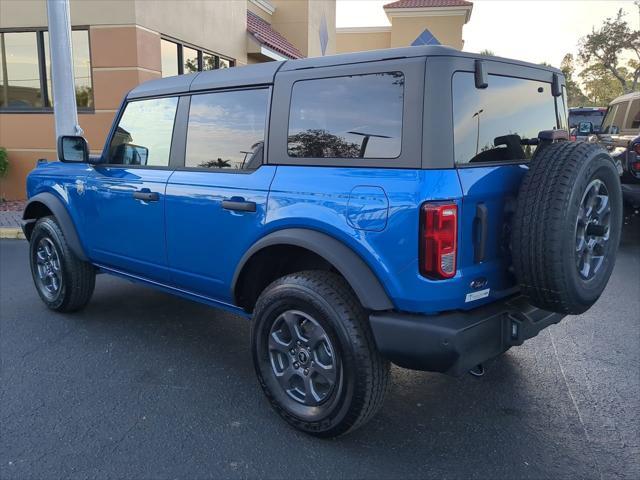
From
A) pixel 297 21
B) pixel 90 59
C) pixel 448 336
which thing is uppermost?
pixel 297 21

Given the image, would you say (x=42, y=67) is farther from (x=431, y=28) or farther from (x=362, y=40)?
(x=362, y=40)

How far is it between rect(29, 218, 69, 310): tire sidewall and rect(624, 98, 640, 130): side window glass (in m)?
8.77

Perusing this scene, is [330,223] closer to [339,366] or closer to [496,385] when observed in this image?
[339,366]

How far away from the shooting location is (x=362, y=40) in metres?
26.0

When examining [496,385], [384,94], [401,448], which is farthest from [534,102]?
[401,448]

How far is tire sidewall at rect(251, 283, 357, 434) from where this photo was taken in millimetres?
2729

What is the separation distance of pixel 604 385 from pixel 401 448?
60.7 inches

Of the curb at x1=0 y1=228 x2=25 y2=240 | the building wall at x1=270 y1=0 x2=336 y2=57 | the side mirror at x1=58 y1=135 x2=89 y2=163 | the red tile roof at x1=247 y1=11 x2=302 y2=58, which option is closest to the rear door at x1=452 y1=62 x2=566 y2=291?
the side mirror at x1=58 y1=135 x2=89 y2=163

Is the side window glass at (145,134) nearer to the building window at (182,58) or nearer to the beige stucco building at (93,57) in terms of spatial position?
the beige stucco building at (93,57)

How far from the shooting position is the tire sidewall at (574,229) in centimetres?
255

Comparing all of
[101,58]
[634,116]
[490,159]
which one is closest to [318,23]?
[101,58]

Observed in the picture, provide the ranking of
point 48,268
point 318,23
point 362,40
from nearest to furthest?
1. point 48,268
2. point 318,23
3. point 362,40

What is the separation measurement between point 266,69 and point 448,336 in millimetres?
1869

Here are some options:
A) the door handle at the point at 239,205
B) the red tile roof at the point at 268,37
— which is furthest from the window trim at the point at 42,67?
the door handle at the point at 239,205
